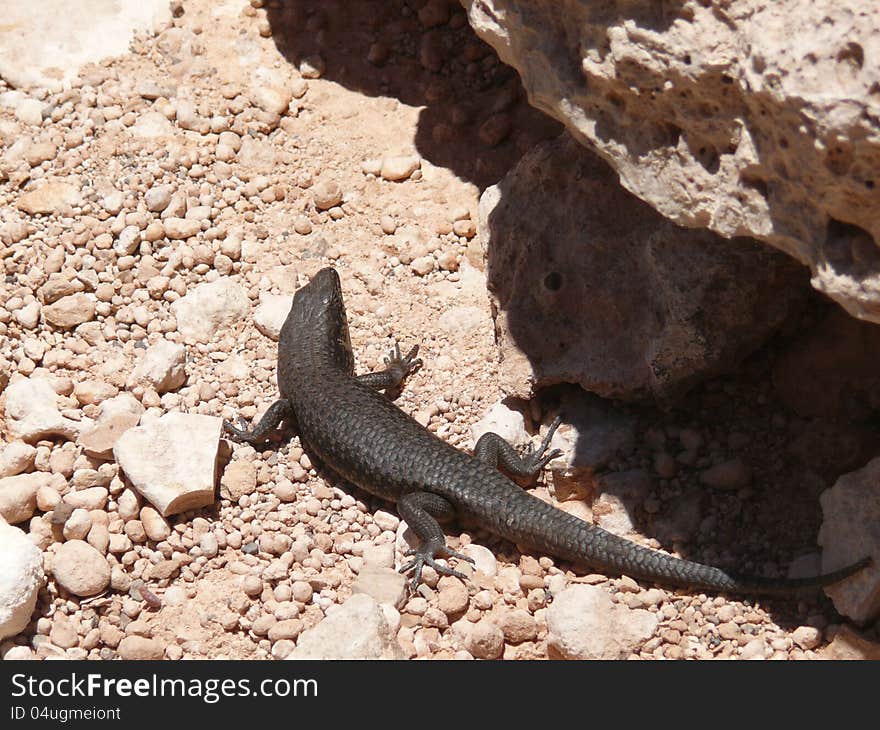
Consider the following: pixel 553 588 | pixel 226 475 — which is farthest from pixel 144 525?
pixel 553 588

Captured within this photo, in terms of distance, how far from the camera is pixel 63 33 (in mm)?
7176

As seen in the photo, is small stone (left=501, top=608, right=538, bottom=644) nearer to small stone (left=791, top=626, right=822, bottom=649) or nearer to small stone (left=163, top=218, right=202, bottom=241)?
small stone (left=791, top=626, right=822, bottom=649)

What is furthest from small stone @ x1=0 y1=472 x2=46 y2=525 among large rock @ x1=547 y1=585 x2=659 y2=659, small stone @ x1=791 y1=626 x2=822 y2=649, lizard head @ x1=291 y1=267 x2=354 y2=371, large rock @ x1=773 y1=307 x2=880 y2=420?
large rock @ x1=773 y1=307 x2=880 y2=420

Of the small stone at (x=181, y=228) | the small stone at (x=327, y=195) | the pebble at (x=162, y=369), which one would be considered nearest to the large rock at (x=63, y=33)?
the small stone at (x=181, y=228)

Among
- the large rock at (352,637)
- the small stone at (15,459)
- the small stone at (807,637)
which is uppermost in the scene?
the small stone at (807,637)

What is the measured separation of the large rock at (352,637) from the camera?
445cm

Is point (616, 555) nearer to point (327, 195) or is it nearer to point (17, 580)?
point (17, 580)

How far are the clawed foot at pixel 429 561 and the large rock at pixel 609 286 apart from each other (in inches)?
36.2

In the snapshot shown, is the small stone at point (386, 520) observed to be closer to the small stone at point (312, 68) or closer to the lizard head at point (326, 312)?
the lizard head at point (326, 312)

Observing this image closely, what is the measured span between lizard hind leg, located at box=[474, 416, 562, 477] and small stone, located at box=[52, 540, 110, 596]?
6.19ft

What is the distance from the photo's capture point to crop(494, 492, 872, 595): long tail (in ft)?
15.1

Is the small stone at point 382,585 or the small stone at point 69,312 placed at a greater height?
the small stone at point 382,585

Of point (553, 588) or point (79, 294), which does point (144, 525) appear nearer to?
point (79, 294)
